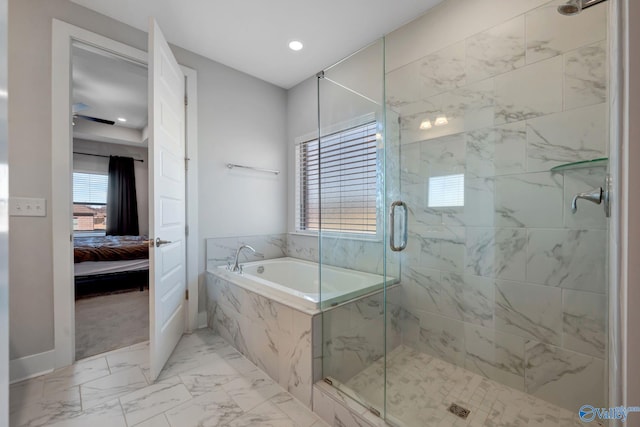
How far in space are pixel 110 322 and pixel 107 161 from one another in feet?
13.7

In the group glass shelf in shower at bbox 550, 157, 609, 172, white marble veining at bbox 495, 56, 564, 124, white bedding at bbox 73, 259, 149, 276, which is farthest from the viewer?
white bedding at bbox 73, 259, 149, 276

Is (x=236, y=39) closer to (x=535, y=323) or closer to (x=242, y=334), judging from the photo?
(x=242, y=334)

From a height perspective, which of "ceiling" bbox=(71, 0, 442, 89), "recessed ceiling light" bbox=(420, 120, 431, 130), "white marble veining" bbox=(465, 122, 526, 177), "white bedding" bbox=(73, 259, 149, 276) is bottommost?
"white bedding" bbox=(73, 259, 149, 276)

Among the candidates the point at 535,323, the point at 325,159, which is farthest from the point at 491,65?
the point at 535,323

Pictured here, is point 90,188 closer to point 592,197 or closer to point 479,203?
point 479,203

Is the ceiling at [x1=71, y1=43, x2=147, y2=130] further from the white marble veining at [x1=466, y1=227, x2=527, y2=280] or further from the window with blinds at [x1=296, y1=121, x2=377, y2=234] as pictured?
the white marble veining at [x1=466, y1=227, x2=527, y2=280]

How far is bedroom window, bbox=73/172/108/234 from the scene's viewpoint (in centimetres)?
528

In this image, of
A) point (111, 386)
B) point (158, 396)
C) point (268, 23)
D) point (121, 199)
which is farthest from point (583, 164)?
point (121, 199)

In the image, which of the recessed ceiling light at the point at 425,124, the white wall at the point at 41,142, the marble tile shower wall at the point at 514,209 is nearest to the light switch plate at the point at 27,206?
the white wall at the point at 41,142

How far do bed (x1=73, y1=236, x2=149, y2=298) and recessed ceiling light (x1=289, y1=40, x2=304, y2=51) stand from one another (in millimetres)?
3170

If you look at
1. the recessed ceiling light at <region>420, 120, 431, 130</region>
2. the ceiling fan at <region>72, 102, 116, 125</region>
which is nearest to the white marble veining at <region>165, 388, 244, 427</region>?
the recessed ceiling light at <region>420, 120, 431, 130</region>

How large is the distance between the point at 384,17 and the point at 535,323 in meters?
2.32

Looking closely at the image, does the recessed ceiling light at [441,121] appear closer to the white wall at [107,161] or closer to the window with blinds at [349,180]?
the window with blinds at [349,180]

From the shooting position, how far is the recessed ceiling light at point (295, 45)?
92.6 inches
